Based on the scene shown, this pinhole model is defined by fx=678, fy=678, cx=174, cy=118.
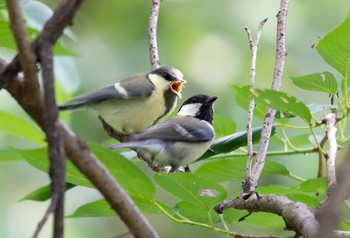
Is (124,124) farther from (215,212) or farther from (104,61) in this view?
(104,61)

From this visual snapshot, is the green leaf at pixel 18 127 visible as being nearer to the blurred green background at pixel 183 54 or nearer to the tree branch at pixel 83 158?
the tree branch at pixel 83 158

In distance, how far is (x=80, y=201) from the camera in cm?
348

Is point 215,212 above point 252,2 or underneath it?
underneath

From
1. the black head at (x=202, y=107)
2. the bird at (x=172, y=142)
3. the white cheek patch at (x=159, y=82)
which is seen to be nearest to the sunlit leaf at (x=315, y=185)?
the bird at (x=172, y=142)

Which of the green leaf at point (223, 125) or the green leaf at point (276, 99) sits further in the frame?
the green leaf at point (223, 125)

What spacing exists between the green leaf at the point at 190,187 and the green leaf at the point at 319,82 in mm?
345

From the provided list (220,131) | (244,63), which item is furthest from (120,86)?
(244,63)

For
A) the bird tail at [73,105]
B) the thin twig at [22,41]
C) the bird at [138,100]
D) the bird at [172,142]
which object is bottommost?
the bird at [172,142]

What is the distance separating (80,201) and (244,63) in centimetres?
119

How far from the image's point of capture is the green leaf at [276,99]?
126 centimetres

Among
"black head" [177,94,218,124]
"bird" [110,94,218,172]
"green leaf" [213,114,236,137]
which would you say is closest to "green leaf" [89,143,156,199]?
"green leaf" [213,114,236,137]

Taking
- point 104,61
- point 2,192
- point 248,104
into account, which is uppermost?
point 248,104

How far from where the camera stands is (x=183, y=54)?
4.23 metres

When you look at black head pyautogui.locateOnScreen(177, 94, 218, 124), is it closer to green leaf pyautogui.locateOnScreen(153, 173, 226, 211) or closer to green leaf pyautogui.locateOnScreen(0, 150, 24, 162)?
green leaf pyautogui.locateOnScreen(0, 150, 24, 162)
